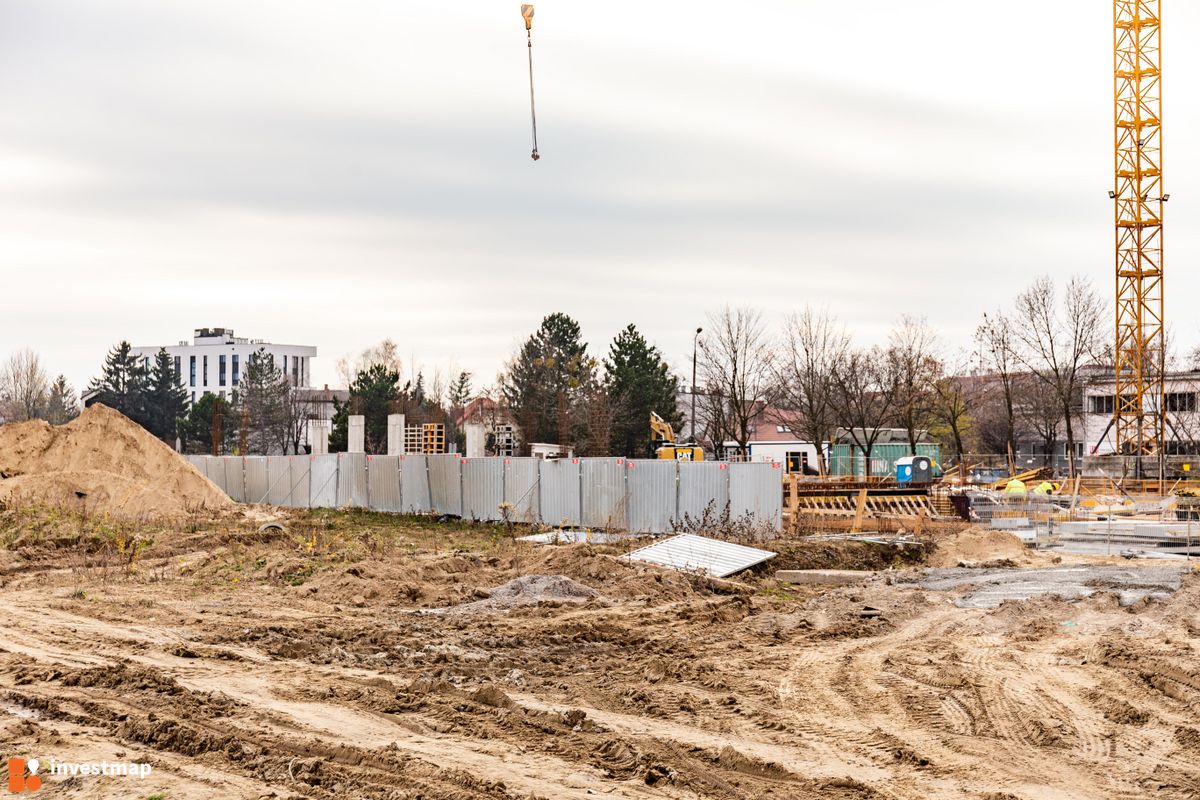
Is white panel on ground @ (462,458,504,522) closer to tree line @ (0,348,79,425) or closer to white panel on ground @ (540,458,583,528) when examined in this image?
white panel on ground @ (540,458,583,528)

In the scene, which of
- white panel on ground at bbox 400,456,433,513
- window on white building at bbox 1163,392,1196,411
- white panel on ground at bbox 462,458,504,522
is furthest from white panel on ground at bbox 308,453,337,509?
window on white building at bbox 1163,392,1196,411

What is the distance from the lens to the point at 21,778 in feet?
23.8

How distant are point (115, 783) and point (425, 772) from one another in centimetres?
199

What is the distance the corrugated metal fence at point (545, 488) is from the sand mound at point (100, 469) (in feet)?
14.5

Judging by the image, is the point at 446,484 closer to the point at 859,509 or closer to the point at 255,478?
the point at 859,509

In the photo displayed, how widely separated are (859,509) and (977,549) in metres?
4.20

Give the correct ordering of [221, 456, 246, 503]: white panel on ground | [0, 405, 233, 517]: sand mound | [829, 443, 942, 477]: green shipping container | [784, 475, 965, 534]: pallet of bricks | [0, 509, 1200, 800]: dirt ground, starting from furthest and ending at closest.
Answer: [829, 443, 942, 477]: green shipping container < [221, 456, 246, 503]: white panel on ground < [0, 405, 233, 517]: sand mound < [784, 475, 965, 534]: pallet of bricks < [0, 509, 1200, 800]: dirt ground

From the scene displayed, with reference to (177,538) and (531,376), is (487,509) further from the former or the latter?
(531,376)

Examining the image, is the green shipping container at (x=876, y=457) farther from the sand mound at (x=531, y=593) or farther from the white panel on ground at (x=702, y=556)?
the sand mound at (x=531, y=593)

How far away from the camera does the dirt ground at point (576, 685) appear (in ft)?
26.1

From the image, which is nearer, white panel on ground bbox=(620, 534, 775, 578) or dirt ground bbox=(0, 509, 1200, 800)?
dirt ground bbox=(0, 509, 1200, 800)

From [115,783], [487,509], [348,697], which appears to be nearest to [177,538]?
[487,509]

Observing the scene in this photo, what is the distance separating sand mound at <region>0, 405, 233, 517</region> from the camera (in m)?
33.9

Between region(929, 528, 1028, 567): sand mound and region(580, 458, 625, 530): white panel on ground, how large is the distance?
7842 mm
